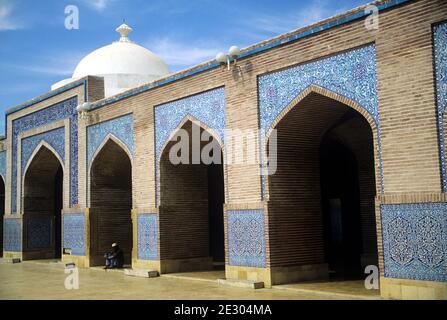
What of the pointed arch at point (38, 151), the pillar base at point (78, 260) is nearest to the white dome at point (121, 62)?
the pointed arch at point (38, 151)

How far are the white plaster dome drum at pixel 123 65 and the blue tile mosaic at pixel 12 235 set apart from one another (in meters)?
4.06

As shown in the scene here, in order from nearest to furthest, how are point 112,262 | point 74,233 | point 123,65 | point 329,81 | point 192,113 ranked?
1. point 329,81
2. point 192,113
3. point 112,262
4. point 74,233
5. point 123,65

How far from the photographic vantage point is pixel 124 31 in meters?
16.2

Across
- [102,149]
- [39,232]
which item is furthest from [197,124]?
[39,232]

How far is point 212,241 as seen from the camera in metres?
12.7

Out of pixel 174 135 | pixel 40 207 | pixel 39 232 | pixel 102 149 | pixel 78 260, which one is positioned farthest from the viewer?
pixel 40 207

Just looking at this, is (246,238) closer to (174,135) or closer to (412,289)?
(174,135)

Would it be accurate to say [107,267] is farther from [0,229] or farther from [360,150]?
[0,229]

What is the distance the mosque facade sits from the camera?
6.27 metres

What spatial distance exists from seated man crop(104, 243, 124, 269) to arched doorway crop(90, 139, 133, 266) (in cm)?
66

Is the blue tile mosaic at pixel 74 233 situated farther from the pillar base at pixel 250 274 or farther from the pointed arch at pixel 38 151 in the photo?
the pillar base at pixel 250 274

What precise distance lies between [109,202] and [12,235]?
14.8ft
